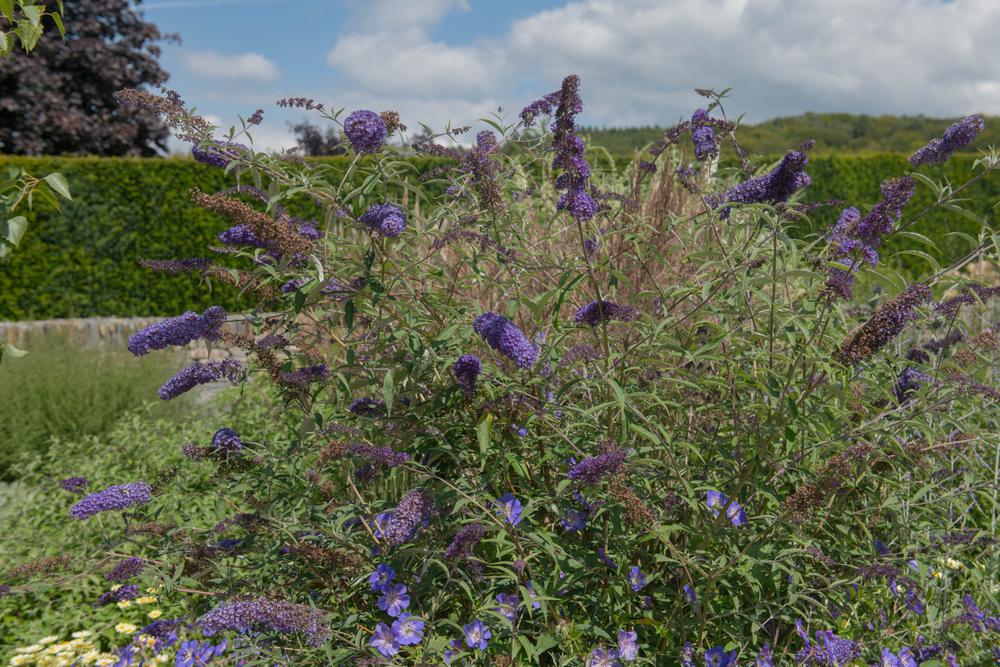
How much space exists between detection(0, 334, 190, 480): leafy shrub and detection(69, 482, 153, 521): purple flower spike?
149 inches

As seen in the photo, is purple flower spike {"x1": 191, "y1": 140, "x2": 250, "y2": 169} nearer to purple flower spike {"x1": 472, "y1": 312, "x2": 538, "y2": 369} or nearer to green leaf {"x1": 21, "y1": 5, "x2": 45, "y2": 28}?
green leaf {"x1": 21, "y1": 5, "x2": 45, "y2": 28}

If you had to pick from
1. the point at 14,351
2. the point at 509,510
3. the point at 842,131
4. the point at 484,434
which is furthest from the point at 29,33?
the point at 842,131

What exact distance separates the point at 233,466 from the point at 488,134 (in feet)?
4.97

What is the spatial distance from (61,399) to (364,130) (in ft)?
17.1

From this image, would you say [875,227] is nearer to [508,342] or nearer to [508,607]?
[508,342]

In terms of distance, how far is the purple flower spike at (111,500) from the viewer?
2.37 m

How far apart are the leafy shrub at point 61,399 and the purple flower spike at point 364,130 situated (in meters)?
4.62

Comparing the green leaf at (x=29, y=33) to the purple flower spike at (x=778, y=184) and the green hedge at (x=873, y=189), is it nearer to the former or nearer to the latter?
the purple flower spike at (x=778, y=184)

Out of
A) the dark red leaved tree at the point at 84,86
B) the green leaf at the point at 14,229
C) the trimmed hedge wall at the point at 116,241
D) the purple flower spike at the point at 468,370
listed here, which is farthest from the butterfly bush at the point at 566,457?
the dark red leaved tree at the point at 84,86

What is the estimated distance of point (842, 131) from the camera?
47500mm

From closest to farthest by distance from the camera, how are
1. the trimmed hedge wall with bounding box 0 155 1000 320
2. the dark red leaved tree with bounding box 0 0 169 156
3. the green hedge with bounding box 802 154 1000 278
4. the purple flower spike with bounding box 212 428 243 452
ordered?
the purple flower spike with bounding box 212 428 243 452 < the trimmed hedge wall with bounding box 0 155 1000 320 < the green hedge with bounding box 802 154 1000 278 < the dark red leaved tree with bounding box 0 0 169 156

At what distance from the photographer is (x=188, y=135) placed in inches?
97.8

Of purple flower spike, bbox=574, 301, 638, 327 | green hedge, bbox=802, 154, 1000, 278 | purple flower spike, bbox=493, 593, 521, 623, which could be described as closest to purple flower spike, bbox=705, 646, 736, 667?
purple flower spike, bbox=493, 593, 521, 623

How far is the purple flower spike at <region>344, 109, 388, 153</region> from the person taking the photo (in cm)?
213
